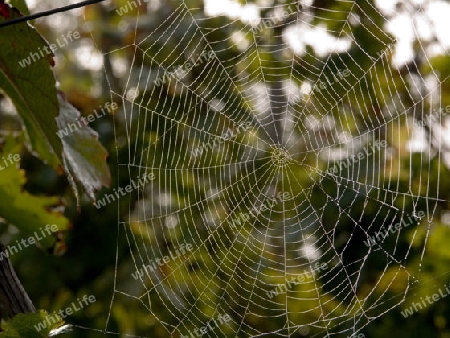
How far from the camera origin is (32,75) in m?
1.17

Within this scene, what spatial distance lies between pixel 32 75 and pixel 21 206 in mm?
352

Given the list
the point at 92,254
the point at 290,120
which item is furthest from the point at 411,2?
the point at 92,254

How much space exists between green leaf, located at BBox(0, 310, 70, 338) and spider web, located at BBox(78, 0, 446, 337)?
145cm

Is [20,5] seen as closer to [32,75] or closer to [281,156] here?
[32,75]

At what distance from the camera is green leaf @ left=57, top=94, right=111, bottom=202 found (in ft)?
4.19

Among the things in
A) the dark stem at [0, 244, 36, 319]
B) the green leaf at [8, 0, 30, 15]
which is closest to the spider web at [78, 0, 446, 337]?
the green leaf at [8, 0, 30, 15]

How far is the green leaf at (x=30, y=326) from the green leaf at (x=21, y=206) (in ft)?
1.38

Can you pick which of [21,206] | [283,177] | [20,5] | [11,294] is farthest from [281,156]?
[11,294]

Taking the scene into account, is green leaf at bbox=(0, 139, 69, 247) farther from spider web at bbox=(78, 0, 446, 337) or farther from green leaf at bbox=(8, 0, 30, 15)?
spider web at bbox=(78, 0, 446, 337)

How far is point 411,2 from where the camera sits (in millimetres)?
2354

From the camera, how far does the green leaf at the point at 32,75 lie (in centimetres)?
114

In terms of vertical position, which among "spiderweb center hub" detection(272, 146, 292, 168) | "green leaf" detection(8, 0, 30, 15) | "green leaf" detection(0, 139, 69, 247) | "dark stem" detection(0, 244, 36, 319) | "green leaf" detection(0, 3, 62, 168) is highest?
"green leaf" detection(8, 0, 30, 15)

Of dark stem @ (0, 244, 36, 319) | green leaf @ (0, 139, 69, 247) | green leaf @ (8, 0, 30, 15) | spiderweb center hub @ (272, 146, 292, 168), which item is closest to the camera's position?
dark stem @ (0, 244, 36, 319)

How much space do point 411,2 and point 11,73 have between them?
1.45 meters
